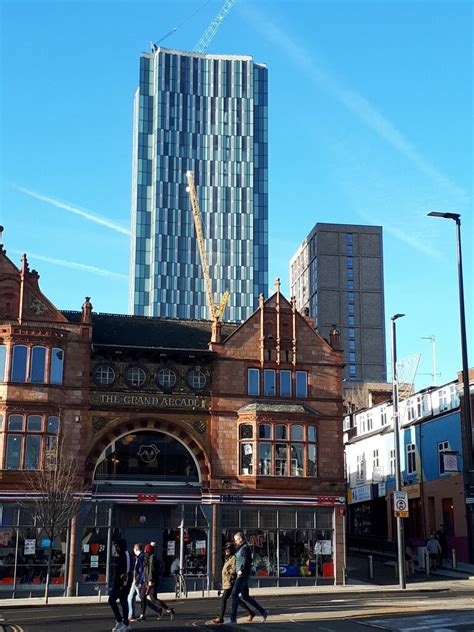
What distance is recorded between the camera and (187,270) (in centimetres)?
15138

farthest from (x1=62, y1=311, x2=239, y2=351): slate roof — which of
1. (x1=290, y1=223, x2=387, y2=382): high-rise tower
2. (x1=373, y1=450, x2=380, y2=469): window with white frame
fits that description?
(x1=290, y1=223, x2=387, y2=382): high-rise tower

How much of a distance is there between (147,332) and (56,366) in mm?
5882

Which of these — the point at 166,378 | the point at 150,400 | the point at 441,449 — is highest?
the point at 166,378

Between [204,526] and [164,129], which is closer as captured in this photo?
[204,526]

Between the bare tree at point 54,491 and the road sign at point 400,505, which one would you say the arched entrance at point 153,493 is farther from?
the road sign at point 400,505

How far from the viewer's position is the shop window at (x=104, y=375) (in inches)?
1619

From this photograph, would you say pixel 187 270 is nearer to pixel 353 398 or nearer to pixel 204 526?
pixel 353 398

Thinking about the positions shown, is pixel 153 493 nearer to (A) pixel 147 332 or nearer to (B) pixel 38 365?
(B) pixel 38 365

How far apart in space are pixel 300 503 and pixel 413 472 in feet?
43.0

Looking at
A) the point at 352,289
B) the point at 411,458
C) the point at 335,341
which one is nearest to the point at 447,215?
the point at 335,341

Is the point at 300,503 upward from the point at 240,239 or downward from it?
downward

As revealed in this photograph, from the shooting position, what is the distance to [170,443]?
137ft

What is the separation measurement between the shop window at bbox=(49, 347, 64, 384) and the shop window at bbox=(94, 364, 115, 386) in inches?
63.8

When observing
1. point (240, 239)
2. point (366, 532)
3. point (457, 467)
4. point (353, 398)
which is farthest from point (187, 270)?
point (457, 467)
